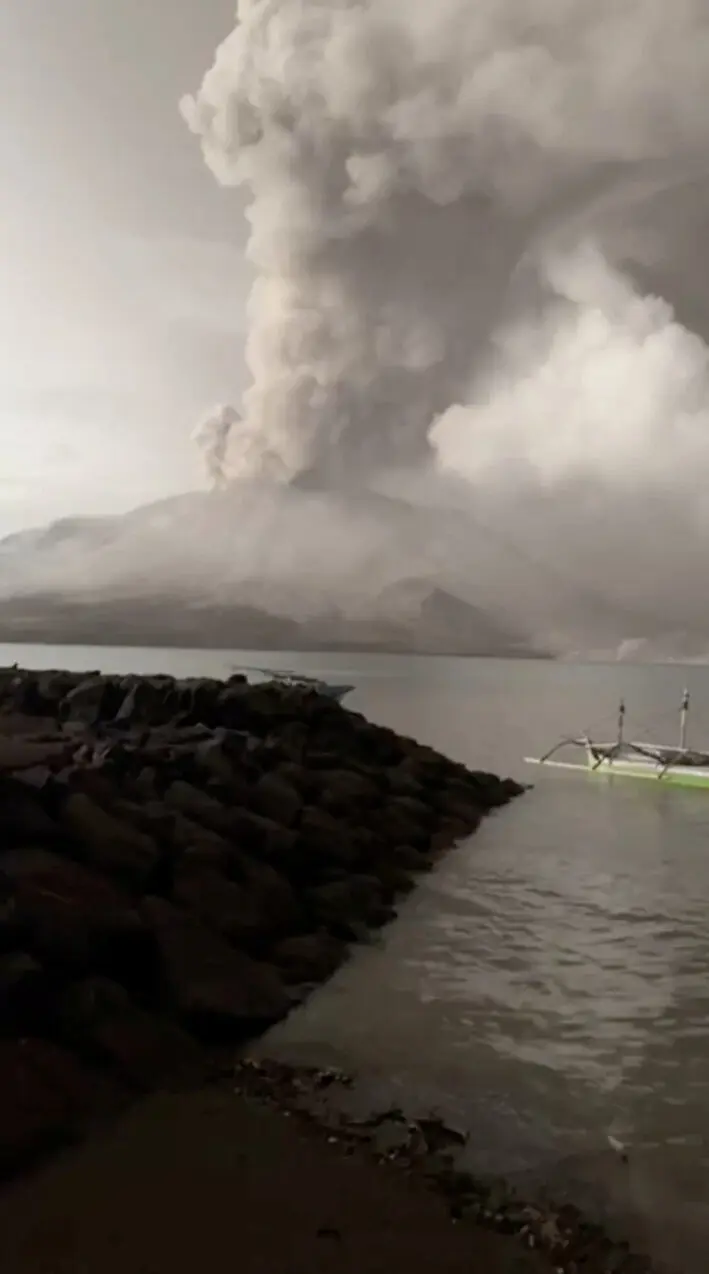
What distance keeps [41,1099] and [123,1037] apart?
26.0 inches

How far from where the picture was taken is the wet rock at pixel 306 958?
21.7ft

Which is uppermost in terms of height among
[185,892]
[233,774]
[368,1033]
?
[233,774]

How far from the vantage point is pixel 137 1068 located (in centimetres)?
466

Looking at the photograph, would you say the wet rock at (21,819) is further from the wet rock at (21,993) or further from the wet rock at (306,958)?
the wet rock at (306,958)

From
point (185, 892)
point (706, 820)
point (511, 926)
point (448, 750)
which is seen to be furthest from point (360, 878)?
point (448, 750)

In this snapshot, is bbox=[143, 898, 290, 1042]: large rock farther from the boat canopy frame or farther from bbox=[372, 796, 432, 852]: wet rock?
the boat canopy frame

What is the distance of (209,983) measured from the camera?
5535 millimetres

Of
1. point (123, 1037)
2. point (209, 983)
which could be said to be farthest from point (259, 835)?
point (123, 1037)

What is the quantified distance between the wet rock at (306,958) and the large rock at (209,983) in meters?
0.46

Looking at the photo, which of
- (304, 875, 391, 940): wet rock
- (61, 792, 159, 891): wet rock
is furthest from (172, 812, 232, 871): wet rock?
(304, 875, 391, 940): wet rock

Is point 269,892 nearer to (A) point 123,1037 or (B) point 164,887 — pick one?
(B) point 164,887

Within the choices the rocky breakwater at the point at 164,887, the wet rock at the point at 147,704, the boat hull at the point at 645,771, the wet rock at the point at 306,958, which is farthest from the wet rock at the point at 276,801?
the boat hull at the point at 645,771

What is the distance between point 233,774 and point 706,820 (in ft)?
32.6

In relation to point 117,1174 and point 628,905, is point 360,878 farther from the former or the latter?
point 117,1174
